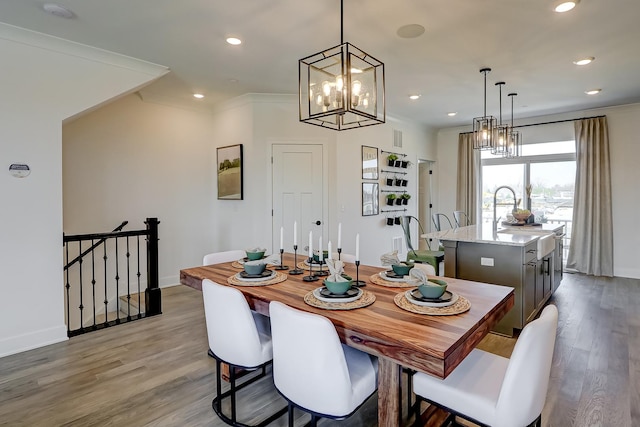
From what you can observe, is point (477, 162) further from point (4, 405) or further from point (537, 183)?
point (4, 405)

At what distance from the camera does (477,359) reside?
5.65ft

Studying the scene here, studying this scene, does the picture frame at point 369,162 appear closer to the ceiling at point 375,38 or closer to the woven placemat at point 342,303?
the ceiling at point 375,38

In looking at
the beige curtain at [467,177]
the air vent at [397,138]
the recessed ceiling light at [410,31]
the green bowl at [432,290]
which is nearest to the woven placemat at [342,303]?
the green bowl at [432,290]

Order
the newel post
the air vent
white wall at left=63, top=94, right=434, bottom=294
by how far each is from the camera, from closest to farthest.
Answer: the newel post → white wall at left=63, top=94, right=434, bottom=294 → the air vent

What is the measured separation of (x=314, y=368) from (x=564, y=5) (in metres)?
3.14

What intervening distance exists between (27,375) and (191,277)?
4.87 feet

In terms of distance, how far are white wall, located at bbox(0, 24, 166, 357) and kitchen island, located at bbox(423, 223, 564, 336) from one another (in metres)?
3.71

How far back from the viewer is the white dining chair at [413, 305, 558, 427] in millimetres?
1286

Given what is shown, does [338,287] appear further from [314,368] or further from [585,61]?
[585,61]

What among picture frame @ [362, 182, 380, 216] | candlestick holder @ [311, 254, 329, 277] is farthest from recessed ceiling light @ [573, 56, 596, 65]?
candlestick holder @ [311, 254, 329, 277]

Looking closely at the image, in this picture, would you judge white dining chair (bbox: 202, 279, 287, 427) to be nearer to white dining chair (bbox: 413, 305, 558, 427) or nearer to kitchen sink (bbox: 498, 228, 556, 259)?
white dining chair (bbox: 413, 305, 558, 427)

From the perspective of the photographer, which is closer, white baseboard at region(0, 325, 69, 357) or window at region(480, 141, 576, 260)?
white baseboard at region(0, 325, 69, 357)

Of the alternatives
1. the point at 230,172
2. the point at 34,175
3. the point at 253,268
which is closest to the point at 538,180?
the point at 230,172

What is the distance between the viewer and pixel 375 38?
A: 315 centimetres
